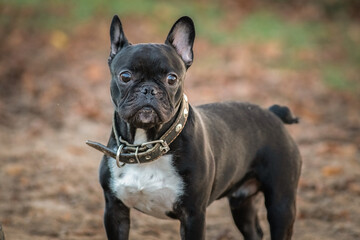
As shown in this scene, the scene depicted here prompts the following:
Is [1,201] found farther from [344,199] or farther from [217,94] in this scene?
[217,94]

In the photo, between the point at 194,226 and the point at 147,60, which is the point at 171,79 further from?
the point at 194,226

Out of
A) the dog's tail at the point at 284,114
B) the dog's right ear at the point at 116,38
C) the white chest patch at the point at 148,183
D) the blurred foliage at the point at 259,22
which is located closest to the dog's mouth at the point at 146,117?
the white chest patch at the point at 148,183

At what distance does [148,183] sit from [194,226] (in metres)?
0.41

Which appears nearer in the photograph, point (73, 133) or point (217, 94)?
point (73, 133)

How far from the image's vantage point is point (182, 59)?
13.5 feet

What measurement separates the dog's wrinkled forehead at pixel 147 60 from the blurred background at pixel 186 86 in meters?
1.98

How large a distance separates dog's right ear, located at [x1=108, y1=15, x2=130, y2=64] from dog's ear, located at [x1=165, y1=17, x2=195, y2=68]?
1.02 ft

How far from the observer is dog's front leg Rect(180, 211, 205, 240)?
3.82 m

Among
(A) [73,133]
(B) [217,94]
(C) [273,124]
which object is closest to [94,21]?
(B) [217,94]

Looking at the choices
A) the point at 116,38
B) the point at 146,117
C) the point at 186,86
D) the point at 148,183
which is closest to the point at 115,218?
the point at 148,183

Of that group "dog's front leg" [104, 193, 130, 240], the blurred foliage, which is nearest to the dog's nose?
"dog's front leg" [104, 193, 130, 240]

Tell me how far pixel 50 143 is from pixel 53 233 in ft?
8.87

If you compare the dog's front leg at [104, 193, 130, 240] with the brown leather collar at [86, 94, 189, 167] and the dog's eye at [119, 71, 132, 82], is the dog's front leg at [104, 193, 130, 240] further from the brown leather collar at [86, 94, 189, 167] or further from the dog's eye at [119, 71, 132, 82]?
the dog's eye at [119, 71, 132, 82]

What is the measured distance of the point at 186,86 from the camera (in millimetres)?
10383
